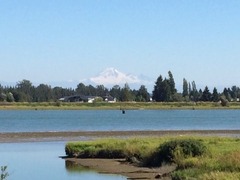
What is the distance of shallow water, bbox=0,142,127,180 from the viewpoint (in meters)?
39.2

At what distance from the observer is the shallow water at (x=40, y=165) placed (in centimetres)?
3919

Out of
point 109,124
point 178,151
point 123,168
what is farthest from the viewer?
point 109,124

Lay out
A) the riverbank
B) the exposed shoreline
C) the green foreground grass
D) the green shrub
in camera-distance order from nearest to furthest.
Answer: the green foreground grass → the riverbank → the green shrub → the exposed shoreline

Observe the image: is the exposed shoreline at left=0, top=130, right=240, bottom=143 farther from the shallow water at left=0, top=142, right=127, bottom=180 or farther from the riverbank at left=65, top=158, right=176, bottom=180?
the riverbank at left=65, top=158, right=176, bottom=180

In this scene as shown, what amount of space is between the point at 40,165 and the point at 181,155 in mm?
10156

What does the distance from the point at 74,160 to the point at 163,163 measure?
30.4 feet

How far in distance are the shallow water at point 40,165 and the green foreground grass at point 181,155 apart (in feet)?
9.07

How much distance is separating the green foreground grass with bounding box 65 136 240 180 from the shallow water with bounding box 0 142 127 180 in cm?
277

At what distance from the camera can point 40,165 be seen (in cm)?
4512

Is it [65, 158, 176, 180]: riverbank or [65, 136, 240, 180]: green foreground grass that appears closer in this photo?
[65, 136, 240, 180]: green foreground grass

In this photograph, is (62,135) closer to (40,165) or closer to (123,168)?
(40,165)

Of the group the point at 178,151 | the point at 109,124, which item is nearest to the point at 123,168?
the point at 178,151

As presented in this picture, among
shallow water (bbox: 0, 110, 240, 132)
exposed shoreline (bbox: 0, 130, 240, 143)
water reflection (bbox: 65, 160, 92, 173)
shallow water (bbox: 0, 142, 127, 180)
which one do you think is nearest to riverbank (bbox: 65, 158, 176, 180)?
water reflection (bbox: 65, 160, 92, 173)

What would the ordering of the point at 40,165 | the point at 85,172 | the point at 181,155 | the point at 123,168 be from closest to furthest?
the point at 181,155, the point at 85,172, the point at 123,168, the point at 40,165
